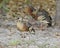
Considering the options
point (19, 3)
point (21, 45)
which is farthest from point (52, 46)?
point (19, 3)

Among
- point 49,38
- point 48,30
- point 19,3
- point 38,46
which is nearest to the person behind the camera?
point 38,46

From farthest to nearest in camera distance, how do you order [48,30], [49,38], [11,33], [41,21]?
1. [41,21]
2. [48,30]
3. [11,33]
4. [49,38]

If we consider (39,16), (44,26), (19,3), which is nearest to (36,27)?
(44,26)

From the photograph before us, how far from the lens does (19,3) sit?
14.6 metres

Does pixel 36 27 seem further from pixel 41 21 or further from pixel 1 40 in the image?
pixel 1 40

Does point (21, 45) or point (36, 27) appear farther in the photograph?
point (36, 27)

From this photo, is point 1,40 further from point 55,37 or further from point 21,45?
point 55,37

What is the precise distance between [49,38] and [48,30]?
4.06 ft

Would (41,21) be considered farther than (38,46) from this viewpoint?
Yes

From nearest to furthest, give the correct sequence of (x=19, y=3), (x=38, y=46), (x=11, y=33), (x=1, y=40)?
(x=38, y=46)
(x=1, y=40)
(x=11, y=33)
(x=19, y=3)

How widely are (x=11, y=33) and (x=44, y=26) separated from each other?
146 centimetres

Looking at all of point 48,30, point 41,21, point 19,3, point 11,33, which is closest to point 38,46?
point 11,33

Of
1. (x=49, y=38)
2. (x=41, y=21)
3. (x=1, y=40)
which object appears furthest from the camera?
(x=41, y=21)

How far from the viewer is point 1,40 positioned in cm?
680
